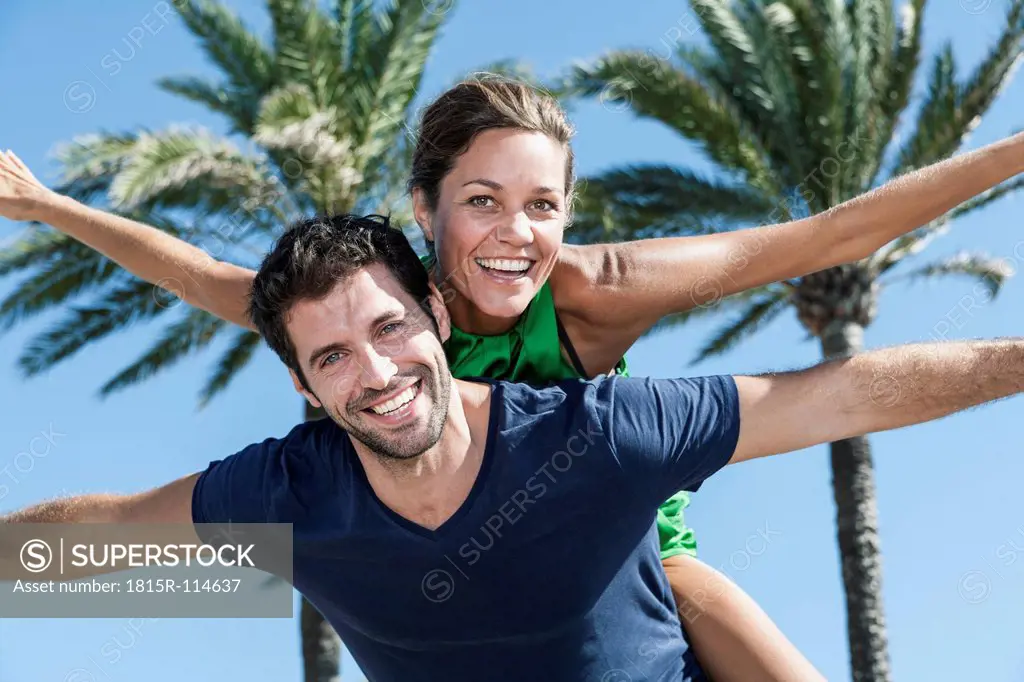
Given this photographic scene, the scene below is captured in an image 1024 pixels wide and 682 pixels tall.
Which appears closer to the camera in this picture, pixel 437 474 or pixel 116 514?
pixel 437 474

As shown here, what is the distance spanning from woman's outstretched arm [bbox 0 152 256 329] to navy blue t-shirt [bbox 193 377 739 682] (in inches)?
35.5

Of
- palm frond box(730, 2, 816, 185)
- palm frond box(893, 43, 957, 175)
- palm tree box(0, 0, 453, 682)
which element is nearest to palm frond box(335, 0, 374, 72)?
palm tree box(0, 0, 453, 682)

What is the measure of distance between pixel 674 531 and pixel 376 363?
1.49 meters

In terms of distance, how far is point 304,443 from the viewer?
400cm

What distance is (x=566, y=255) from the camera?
4.36m

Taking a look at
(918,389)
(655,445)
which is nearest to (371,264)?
(655,445)

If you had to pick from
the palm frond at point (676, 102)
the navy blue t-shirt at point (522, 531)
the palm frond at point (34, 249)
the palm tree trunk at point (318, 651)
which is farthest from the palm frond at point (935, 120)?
the navy blue t-shirt at point (522, 531)

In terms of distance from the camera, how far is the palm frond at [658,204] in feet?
38.9

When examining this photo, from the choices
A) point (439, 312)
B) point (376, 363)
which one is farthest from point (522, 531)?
point (439, 312)

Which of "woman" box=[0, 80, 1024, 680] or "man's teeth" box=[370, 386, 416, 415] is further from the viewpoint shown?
"woman" box=[0, 80, 1024, 680]

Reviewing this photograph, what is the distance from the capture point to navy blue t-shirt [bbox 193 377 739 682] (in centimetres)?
364

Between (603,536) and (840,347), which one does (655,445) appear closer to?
(603,536)

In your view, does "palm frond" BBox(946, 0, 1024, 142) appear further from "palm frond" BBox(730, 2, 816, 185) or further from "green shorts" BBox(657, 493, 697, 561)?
"green shorts" BBox(657, 493, 697, 561)

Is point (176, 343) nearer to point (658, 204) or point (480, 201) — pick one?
point (658, 204)
